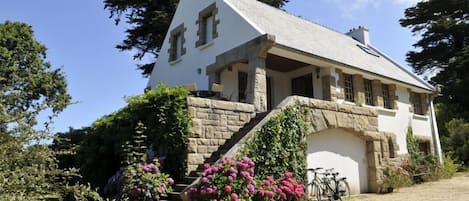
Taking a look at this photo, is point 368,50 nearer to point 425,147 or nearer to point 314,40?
point 425,147

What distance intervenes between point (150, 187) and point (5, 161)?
3534mm

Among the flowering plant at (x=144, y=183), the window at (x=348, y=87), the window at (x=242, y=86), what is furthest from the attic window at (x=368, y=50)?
the flowering plant at (x=144, y=183)

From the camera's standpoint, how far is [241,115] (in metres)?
9.58

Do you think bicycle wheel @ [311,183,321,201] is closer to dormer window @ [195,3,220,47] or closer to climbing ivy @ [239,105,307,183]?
climbing ivy @ [239,105,307,183]

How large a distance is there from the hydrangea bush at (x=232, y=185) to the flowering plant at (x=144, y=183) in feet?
2.79

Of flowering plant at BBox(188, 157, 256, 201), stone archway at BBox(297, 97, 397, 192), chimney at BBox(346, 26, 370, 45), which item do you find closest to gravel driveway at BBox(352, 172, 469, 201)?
stone archway at BBox(297, 97, 397, 192)

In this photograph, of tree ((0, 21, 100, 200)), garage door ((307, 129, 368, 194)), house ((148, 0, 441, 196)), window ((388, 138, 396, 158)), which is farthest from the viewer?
window ((388, 138, 396, 158))

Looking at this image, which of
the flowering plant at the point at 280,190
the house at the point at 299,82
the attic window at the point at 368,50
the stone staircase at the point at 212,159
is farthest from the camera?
the attic window at the point at 368,50

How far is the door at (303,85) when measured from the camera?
13812mm

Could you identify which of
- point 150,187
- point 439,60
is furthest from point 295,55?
point 439,60

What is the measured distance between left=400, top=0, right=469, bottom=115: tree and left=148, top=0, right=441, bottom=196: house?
698 centimetres

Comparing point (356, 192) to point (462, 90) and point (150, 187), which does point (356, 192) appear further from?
point (462, 90)

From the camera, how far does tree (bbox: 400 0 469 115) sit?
23078 mm

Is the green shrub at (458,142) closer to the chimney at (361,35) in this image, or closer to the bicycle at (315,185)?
the chimney at (361,35)
